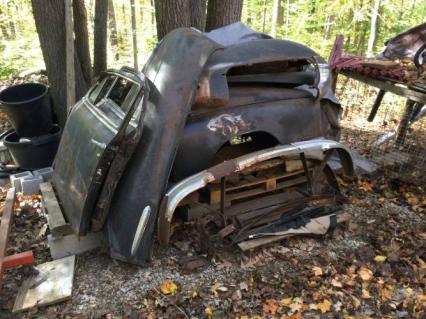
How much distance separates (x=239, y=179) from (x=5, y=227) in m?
2.31

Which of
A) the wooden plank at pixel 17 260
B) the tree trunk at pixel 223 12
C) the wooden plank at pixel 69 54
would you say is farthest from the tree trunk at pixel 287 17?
the wooden plank at pixel 17 260

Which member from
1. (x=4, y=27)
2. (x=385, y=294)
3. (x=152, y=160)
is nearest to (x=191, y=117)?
(x=152, y=160)

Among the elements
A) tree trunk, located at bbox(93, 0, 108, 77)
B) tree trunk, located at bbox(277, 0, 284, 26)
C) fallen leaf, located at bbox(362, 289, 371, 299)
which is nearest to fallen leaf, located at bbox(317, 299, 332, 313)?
fallen leaf, located at bbox(362, 289, 371, 299)

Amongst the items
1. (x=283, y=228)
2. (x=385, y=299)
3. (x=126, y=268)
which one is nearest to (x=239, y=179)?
(x=283, y=228)

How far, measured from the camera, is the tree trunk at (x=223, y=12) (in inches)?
213

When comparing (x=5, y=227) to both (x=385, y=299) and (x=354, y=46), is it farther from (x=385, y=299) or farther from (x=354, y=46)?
(x=354, y=46)

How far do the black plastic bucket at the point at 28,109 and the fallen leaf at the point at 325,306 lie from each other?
14.9 ft

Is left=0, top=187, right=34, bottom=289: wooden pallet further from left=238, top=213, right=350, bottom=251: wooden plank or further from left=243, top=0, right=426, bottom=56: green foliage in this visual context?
left=243, top=0, right=426, bottom=56: green foliage

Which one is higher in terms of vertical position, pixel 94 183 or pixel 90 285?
pixel 94 183

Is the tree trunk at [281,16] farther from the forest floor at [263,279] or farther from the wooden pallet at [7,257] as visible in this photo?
the wooden pallet at [7,257]

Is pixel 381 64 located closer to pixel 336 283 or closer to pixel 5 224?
pixel 336 283

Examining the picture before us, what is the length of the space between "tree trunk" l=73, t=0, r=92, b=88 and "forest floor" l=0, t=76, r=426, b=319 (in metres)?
3.45

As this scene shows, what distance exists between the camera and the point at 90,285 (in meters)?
3.17

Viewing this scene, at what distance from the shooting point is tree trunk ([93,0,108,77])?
7.03 m
